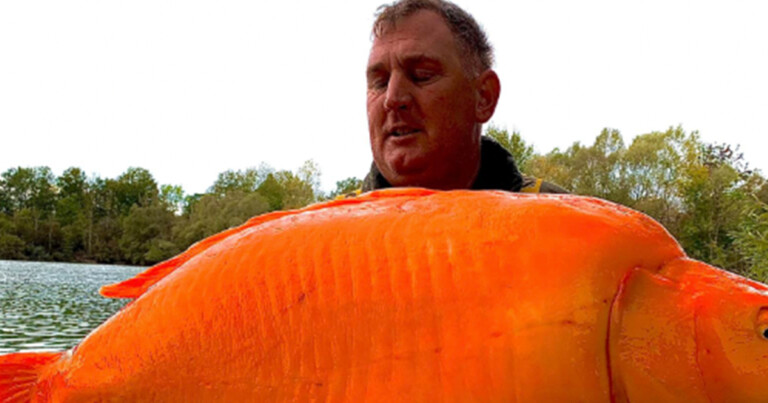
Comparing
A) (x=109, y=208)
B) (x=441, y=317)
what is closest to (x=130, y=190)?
(x=109, y=208)

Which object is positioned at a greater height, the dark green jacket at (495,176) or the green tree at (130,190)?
the green tree at (130,190)

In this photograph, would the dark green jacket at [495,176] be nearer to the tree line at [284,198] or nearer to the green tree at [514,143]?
the tree line at [284,198]

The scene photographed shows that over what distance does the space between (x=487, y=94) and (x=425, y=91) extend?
470 mm

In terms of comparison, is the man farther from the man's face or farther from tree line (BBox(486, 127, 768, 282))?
tree line (BBox(486, 127, 768, 282))

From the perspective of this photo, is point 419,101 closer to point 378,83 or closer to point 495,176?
point 378,83

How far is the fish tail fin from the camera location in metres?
1.40

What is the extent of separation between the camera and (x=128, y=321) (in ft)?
4.47

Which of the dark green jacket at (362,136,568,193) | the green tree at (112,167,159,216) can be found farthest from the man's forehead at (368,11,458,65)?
the green tree at (112,167,159,216)

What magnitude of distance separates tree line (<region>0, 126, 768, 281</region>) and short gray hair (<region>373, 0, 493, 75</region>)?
448 inches

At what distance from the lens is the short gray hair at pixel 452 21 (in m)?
2.80

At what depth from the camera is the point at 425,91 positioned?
2.73m

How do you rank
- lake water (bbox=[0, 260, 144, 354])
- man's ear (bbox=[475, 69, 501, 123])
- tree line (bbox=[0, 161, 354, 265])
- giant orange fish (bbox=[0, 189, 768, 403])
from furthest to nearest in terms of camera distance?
tree line (bbox=[0, 161, 354, 265]), lake water (bbox=[0, 260, 144, 354]), man's ear (bbox=[475, 69, 501, 123]), giant orange fish (bbox=[0, 189, 768, 403])

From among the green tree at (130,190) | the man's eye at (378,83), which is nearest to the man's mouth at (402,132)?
the man's eye at (378,83)

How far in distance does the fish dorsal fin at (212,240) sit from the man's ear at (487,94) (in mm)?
1643
